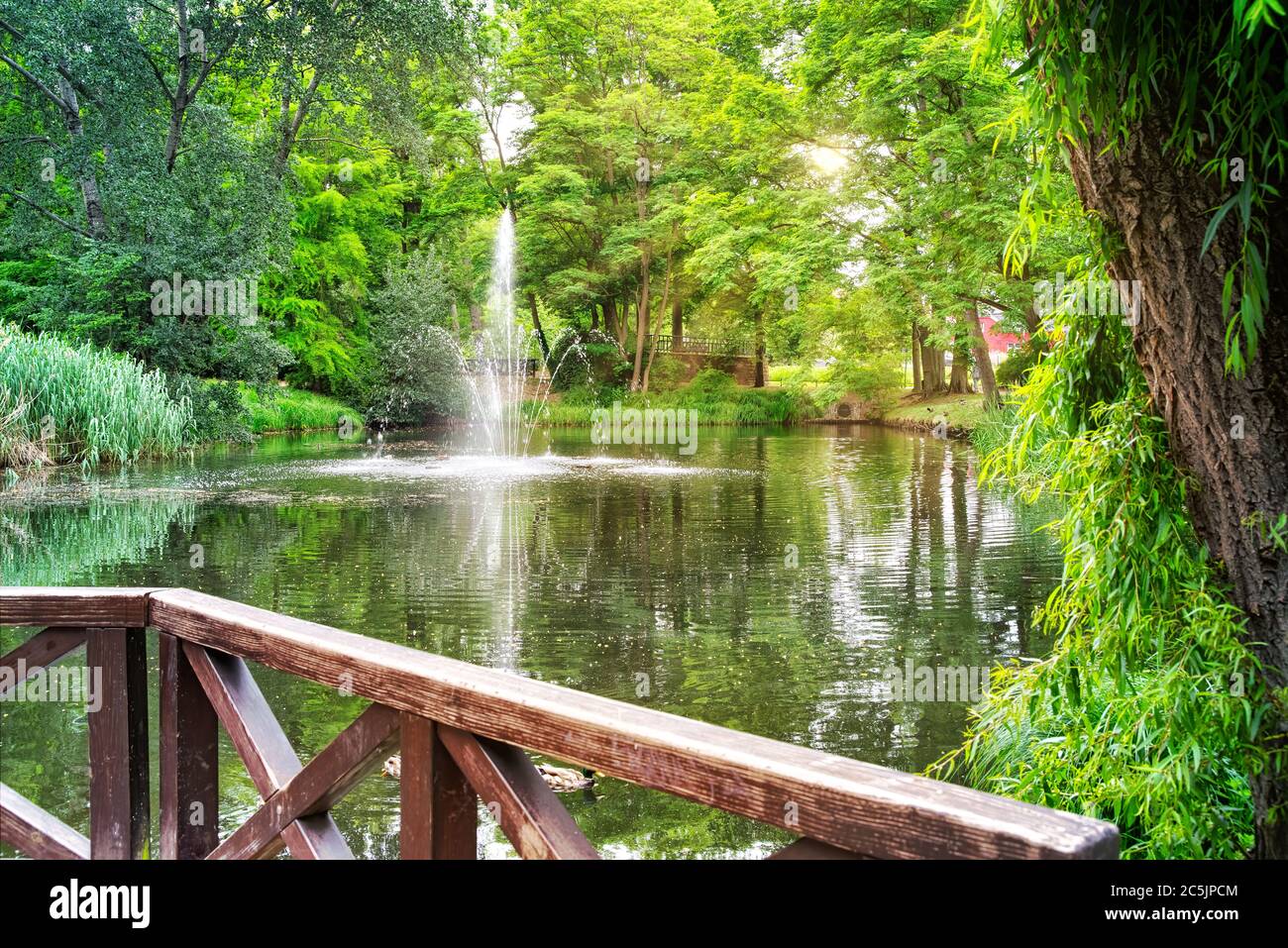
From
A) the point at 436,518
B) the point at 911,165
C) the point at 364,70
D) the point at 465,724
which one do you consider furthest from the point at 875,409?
the point at 465,724

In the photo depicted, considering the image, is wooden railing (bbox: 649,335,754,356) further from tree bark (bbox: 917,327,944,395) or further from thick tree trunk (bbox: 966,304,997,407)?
thick tree trunk (bbox: 966,304,997,407)

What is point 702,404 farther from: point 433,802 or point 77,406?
point 433,802

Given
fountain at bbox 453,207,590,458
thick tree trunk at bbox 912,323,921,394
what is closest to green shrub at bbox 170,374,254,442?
fountain at bbox 453,207,590,458

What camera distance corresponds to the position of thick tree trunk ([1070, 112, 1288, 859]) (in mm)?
2660

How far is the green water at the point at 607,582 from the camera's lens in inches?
212

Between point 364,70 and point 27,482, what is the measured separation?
39.1 feet

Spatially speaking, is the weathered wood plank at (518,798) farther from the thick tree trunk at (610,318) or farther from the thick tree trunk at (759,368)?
the thick tree trunk at (610,318)

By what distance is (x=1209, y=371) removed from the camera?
9.18 feet

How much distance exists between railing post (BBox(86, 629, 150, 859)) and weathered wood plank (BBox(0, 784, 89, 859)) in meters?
0.07

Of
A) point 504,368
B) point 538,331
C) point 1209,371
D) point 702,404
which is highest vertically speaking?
point 538,331

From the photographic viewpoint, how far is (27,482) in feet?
51.7

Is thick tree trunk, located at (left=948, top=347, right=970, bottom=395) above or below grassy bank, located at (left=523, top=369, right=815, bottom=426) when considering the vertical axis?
above

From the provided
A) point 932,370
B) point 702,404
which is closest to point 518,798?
point 932,370

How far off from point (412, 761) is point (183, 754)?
879mm
